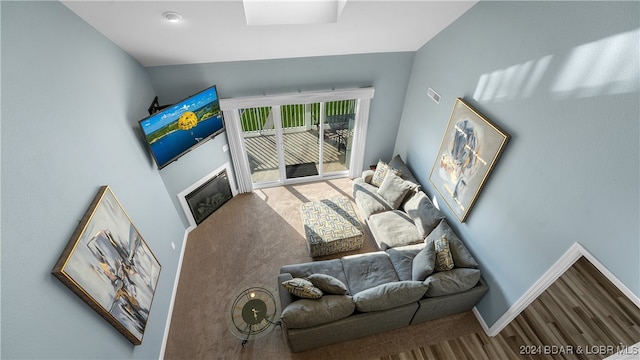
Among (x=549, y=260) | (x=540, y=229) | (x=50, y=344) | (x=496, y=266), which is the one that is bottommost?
(x=496, y=266)

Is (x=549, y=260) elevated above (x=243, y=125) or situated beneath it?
situated beneath

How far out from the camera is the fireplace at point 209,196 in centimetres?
465

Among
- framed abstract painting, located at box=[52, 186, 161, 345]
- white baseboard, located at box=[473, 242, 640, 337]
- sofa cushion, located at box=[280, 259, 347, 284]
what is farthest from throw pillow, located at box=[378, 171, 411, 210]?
framed abstract painting, located at box=[52, 186, 161, 345]

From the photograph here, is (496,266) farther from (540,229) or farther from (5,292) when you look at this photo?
(5,292)

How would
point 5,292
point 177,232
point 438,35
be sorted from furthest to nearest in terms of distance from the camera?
point 177,232
point 438,35
point 5,292

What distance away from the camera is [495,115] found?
3.03 metres

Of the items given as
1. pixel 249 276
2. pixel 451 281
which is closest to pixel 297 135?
pixel 249 276

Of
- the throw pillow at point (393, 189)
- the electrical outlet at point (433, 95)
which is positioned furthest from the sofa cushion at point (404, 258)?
the electrical outlet at point (433, 95)

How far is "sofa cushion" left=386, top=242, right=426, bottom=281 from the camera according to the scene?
11.6 ft

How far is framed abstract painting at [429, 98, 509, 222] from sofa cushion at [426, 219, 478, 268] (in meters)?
0.24

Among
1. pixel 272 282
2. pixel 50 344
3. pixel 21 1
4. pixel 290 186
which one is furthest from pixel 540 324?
pixel 21 1

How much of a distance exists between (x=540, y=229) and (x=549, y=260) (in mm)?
286

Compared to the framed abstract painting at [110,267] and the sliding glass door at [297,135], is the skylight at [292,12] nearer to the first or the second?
the sliding glass door at [297,135]

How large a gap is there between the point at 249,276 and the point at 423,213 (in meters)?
2.80
